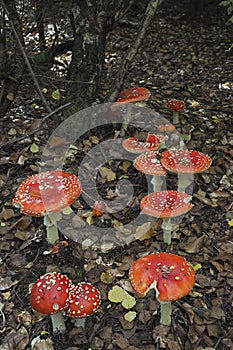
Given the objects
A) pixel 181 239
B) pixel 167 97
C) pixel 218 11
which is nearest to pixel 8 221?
pixel 181 239

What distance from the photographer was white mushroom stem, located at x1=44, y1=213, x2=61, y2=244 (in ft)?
12.0

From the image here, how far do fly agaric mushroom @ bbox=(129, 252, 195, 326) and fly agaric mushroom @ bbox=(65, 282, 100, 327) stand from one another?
1.10ft

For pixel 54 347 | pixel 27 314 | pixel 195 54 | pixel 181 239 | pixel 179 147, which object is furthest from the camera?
pixel 195 54

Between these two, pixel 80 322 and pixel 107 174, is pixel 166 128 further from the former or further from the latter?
pixel 80 322

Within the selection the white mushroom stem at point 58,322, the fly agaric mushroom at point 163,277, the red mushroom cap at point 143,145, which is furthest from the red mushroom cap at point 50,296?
the red mushroom cap at point 143,145

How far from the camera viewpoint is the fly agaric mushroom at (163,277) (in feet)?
9.18

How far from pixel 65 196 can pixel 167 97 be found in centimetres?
369

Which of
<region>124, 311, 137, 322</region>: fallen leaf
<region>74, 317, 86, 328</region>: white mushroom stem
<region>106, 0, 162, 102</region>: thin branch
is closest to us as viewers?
<region>74, 317, 86, 328</region>: white mushroom stem

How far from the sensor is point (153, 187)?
4.58 m

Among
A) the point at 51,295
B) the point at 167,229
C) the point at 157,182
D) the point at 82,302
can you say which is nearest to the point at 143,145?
the point at 157,182

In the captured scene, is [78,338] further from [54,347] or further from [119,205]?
[119,205]

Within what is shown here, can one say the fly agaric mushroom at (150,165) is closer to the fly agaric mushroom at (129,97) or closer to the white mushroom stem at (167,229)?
the white mushroom stem at (167,229)

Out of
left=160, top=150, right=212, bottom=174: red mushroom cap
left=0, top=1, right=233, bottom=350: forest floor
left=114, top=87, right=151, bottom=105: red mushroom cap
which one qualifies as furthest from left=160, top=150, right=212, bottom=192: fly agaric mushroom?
left=114, top=87, right=151, bottom=105: red mushroom cap

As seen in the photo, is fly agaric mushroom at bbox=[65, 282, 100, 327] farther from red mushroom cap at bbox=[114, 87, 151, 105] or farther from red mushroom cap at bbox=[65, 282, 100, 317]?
red mushroom cap at bbox=[114, 87, 151, 105]
